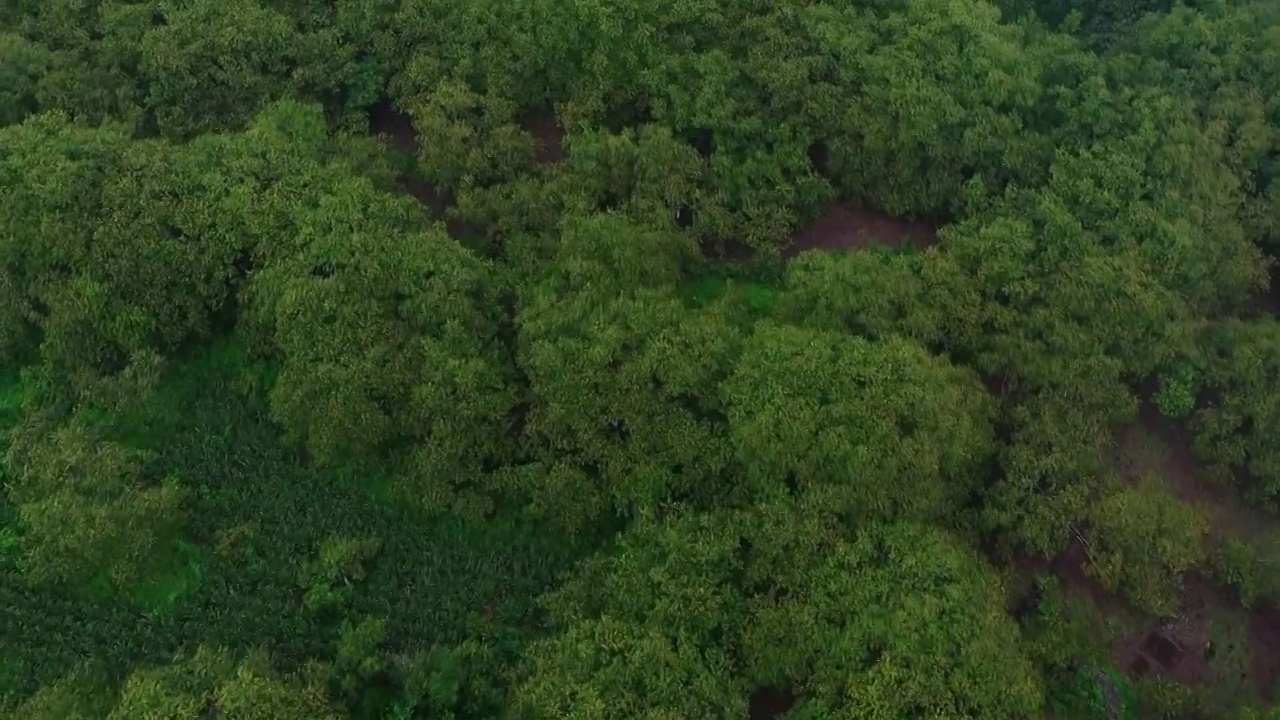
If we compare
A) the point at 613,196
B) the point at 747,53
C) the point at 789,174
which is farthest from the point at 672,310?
the point at 747,53

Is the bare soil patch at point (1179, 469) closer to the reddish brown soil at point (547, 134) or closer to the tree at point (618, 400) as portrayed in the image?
the tree at point (618, 400)

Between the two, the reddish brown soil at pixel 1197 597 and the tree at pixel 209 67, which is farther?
the tree at pixel 209 67

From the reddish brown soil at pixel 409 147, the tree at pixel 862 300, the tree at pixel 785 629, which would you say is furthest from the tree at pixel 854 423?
the reddish brown soil at pixel 409 147

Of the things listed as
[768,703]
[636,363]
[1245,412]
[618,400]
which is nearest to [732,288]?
[636,363]

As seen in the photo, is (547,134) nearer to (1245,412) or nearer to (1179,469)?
(1179,469)

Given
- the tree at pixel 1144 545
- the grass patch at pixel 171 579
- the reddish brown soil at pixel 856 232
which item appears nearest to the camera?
the tree at pixel 1144 545

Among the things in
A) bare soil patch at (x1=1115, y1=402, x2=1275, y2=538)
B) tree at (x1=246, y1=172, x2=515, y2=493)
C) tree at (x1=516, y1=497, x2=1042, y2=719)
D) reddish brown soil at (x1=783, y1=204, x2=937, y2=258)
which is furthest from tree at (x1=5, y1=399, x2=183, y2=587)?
bare soil patch at (x1=1115, y1=402, x2=1275, y2=538)
